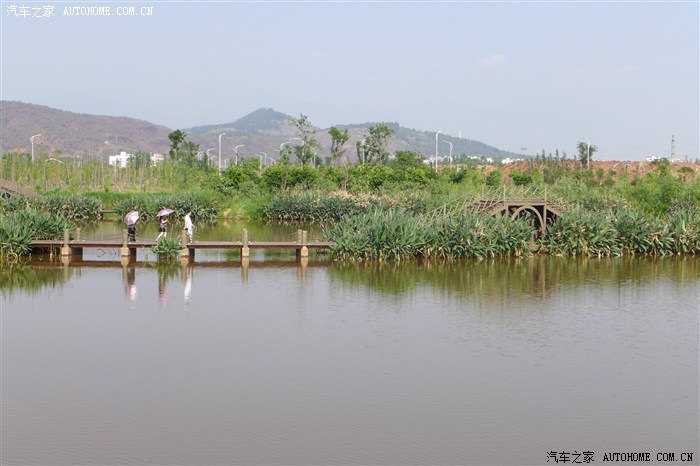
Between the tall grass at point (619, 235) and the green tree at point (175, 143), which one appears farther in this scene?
the green tree at point (175, 143)

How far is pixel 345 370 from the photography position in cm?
1767

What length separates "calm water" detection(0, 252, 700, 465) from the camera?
13594mm

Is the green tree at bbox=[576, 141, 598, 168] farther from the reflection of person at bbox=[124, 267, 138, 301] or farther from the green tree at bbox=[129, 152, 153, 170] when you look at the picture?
the reflection of person at bbox=[124, 267, 138, 301]

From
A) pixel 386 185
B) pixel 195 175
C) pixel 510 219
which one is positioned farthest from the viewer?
pixel 195 175

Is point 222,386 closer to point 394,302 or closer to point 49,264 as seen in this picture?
point 394,302

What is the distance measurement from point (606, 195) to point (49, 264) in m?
28.8

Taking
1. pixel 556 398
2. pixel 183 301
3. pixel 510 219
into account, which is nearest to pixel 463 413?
pixel 556 398

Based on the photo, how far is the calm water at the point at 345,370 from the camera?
44.6 ft

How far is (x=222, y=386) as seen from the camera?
54.2 ft

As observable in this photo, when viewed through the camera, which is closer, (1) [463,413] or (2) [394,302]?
(1) [463,413]

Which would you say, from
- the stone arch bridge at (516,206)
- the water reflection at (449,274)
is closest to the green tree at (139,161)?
the stone arch bridge at (516,206)

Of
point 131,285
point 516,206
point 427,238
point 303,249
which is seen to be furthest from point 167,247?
point 516,206

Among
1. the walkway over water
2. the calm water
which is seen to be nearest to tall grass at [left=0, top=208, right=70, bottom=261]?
the walkway over water

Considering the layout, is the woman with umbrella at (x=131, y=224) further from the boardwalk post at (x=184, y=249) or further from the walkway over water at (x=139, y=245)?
the boardwalk post at (x=184, y=249)
